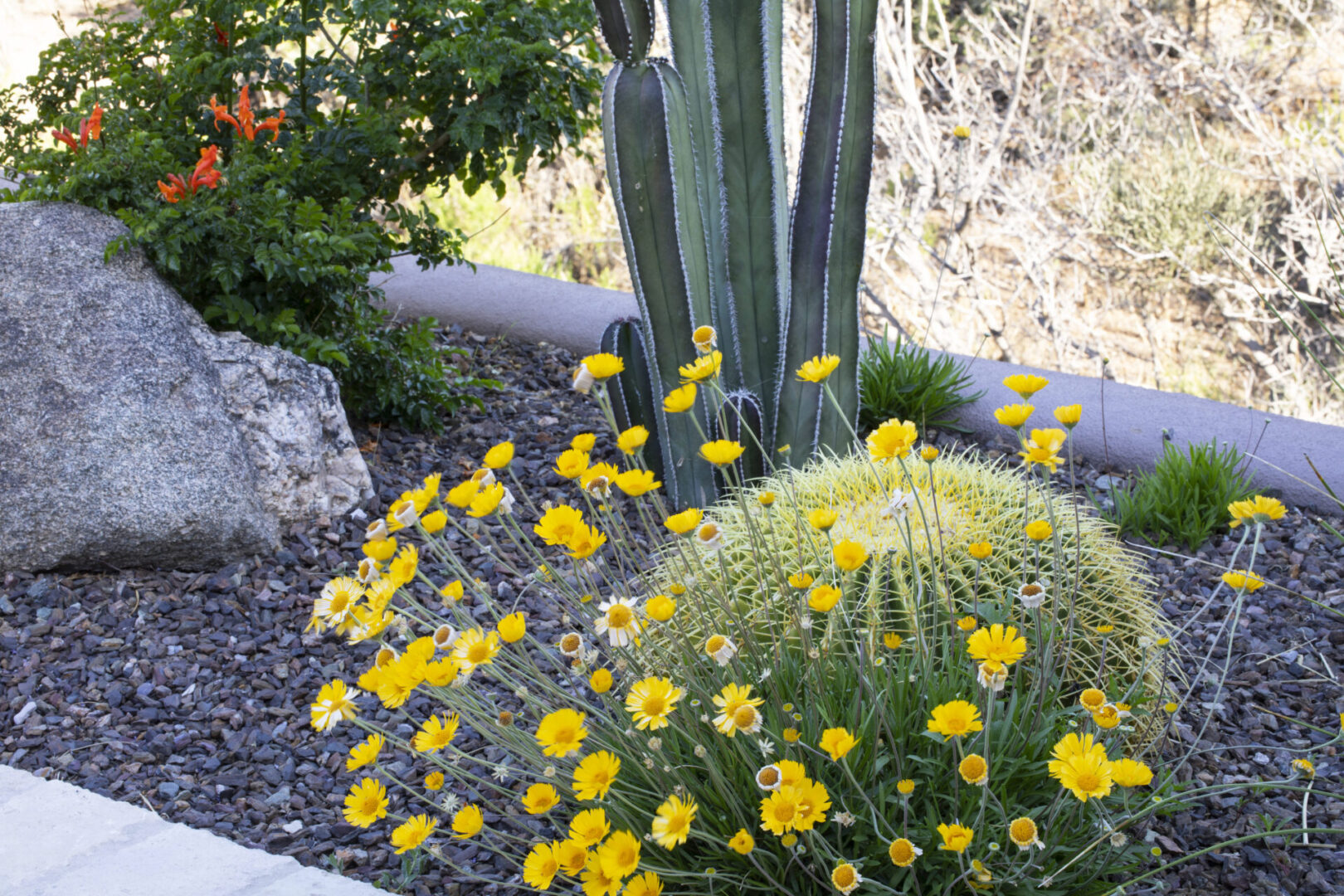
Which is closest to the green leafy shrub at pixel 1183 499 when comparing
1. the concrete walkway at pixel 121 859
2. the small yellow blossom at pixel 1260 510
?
the small yellow blossom at pixel 1260 510

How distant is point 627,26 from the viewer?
2.67 m

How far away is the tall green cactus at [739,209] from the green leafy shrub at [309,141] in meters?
0.79

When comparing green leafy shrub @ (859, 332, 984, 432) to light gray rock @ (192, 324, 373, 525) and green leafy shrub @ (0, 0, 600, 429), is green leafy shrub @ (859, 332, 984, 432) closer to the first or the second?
green leafy shrub @ (0, 0, 600, 429)

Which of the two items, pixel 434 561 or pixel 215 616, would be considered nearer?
pixel 215 616

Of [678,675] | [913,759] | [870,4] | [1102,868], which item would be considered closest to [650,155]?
[870,4]

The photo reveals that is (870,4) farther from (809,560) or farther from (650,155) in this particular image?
(809,560)

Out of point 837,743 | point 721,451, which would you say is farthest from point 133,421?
point 837,743

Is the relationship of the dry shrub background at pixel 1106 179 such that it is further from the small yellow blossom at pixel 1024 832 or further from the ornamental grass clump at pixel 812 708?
the small yellow blossom at pixel 1024 832

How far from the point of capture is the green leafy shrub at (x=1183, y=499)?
2926 mm

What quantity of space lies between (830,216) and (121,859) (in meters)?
2.09

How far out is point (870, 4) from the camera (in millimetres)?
2646

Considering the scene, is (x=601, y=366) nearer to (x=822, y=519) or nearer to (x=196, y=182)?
(x=822, y=519)

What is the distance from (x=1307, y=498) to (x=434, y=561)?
2511 mm

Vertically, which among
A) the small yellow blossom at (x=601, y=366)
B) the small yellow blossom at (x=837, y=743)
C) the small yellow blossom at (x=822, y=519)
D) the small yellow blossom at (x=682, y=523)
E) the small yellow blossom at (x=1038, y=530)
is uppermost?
the small yellow blossom at (x=601, y=366)
